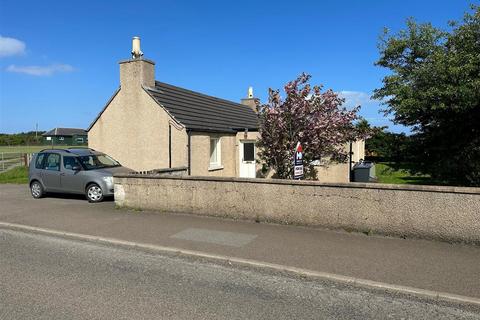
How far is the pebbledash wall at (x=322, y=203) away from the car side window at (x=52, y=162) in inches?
138

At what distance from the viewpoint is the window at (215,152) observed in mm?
17250

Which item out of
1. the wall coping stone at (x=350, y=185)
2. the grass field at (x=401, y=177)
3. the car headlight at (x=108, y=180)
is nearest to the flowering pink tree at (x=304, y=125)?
the grass field at (x=401, y=177)

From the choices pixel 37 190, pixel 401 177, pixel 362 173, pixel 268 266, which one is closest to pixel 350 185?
pixel 268 266

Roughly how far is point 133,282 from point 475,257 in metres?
5.14

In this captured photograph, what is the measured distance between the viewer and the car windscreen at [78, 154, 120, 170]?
12.6 m

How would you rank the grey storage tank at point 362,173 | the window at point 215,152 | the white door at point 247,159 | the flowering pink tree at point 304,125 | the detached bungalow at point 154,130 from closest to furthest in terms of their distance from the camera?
the flowering pink tree at point 304,125 → the detached bungalow at point 154,130 → the grey storage tank at point 362,173 → the window at point 215,152 → the white door at point 247,159

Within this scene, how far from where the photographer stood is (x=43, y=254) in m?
6.73

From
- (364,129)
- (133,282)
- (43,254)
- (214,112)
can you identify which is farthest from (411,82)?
(214,112)

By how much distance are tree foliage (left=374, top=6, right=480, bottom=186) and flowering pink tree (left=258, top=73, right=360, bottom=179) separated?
1733 millimetres

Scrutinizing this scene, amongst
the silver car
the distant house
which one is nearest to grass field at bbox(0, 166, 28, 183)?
the silver car

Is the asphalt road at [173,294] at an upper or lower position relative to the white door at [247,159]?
lower

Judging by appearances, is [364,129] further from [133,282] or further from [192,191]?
[133,282]

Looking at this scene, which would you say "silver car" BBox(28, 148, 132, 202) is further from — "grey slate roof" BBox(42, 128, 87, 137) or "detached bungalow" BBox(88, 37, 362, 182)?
"grey slate roof" BBox(42, 128, 87, 137)

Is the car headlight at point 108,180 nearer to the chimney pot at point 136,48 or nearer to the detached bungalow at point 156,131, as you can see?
the detached bungalow at point 156,131
